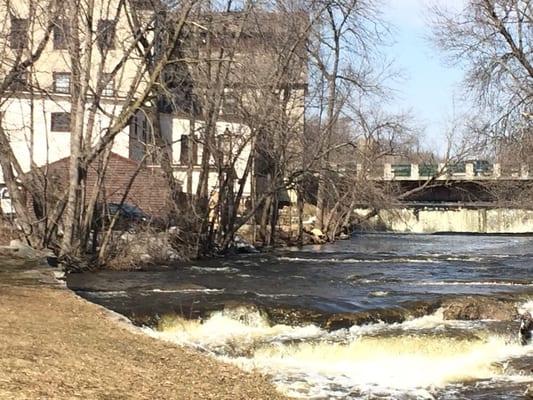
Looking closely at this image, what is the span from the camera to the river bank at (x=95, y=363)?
20.5 feet

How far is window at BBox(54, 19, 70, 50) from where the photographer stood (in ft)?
62.5

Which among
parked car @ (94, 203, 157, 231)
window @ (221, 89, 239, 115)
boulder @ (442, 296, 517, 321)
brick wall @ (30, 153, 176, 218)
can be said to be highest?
window @ (221, 89, 239, 115)

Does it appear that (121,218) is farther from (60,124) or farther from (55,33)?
(60,124)

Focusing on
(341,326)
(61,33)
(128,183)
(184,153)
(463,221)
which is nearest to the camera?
(341,326)

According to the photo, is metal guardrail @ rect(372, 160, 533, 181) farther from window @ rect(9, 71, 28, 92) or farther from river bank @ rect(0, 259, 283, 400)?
river bank @ rect(0, 259, 283, 400)

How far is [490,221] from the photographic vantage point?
53.1m

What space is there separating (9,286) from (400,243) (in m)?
28.5

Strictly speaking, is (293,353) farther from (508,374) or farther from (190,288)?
(190,288)

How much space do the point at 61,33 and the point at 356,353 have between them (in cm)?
1202

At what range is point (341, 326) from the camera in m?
14.0

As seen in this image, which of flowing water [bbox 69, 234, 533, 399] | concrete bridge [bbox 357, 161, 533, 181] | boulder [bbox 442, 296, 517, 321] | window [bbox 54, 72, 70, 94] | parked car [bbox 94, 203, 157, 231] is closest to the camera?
flowing water [bbox 69, 234, 533, 399]

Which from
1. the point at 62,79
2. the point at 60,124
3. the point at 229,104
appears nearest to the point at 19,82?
the point at 62,79

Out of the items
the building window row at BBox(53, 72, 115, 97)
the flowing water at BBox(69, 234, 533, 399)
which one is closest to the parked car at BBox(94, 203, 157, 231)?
the flowing water at BBox(69, 234, 533, 399)

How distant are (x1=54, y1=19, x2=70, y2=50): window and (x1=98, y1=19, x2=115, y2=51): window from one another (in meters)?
0.94
